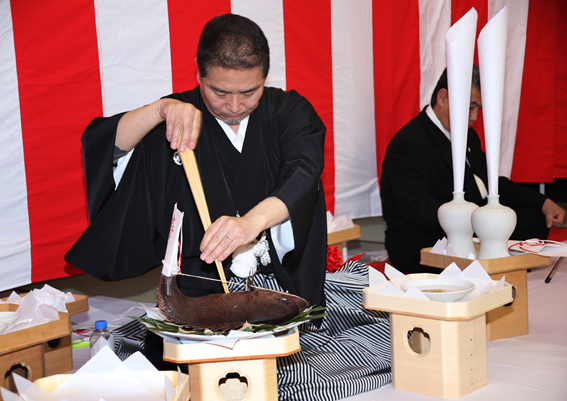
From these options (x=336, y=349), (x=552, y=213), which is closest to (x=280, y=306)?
(x=336, y=349)

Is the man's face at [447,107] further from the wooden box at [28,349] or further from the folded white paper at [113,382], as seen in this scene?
the folded white paper at [113,382]

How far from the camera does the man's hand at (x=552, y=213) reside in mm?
2773

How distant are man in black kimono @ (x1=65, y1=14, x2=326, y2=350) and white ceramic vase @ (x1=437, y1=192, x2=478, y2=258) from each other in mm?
437

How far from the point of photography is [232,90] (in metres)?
1.41

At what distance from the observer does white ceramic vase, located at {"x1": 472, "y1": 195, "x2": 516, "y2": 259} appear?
5.15 ft

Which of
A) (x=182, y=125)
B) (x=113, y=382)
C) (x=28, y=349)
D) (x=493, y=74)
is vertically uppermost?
(x=493, y=74)

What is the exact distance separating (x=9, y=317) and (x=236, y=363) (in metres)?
0.67

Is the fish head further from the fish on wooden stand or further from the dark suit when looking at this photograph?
the dark suit

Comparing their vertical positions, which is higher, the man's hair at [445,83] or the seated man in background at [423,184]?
the man's hair at [445,83]

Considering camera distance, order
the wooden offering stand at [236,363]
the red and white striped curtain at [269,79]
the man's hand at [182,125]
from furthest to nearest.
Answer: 1. the red and white striped curtain at [269,79]
2. the man's hand at [182,125]
3. the wooden offering stand at [236,363]

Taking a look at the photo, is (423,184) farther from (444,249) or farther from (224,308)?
(224,308)

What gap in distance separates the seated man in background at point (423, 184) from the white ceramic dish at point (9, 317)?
1695 mm

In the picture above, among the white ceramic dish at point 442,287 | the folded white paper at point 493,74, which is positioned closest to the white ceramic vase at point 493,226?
the folded white paper at point 493,74

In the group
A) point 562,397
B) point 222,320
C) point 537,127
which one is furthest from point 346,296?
point 537,127
